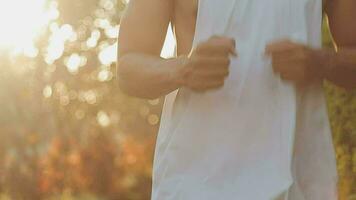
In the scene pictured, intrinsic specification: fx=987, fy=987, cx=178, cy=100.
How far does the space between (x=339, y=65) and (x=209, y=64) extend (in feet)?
1.25

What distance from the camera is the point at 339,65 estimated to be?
2.44m

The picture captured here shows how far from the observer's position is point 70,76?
42.2ft

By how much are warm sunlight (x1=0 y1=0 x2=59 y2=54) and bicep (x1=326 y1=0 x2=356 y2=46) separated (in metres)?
9.12

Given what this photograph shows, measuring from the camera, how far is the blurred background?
11.8 m

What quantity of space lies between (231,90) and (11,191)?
956 cm

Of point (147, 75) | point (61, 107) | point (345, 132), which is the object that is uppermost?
point (147, 75)

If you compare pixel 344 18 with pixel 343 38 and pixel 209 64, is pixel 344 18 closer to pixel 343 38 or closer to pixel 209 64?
pixel 343 38

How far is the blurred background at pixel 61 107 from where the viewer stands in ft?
38.8

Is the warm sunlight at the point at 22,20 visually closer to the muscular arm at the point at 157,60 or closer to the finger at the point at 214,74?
the muscular arm at the point at 157,60

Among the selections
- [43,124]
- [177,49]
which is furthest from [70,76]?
[177,49]

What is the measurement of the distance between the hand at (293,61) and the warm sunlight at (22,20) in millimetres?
9364

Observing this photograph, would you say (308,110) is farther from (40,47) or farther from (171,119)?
(40,47)

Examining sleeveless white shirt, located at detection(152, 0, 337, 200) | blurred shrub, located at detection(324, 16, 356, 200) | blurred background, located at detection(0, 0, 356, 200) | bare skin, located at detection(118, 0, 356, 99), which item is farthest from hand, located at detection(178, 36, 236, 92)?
blurred background, located at detection(0, 0, 356, 200)

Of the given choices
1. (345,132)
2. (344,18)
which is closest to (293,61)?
(344,18)
